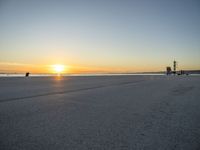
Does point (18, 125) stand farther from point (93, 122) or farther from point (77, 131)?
point (93, 122)

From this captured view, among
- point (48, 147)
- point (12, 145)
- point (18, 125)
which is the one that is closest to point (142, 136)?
point (48, 147)

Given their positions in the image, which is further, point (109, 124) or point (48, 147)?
point (109, 124)

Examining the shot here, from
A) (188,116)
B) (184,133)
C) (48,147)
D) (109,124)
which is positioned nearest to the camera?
(48,147)

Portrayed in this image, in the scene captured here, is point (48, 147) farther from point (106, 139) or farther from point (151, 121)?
point (151, 121)

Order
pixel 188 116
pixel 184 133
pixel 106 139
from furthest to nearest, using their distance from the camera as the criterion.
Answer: pixel 188 116 → pixel 184 133 → pixel 106 139

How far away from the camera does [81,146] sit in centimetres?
279

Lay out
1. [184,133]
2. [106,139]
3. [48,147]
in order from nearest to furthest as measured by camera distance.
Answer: [48,147]
[106,139]
[184,133]

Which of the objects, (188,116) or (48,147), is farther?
(188,116)

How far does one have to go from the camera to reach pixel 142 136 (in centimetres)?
319

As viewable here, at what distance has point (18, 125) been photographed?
12.3 feet

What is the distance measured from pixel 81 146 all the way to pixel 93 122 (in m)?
1.24

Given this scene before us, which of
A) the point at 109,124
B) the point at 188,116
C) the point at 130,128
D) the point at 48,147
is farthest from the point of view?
the point at 188,116

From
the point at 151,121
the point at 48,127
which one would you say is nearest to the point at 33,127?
the point at 48,127

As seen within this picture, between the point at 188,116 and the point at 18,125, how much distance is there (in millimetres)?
4011
